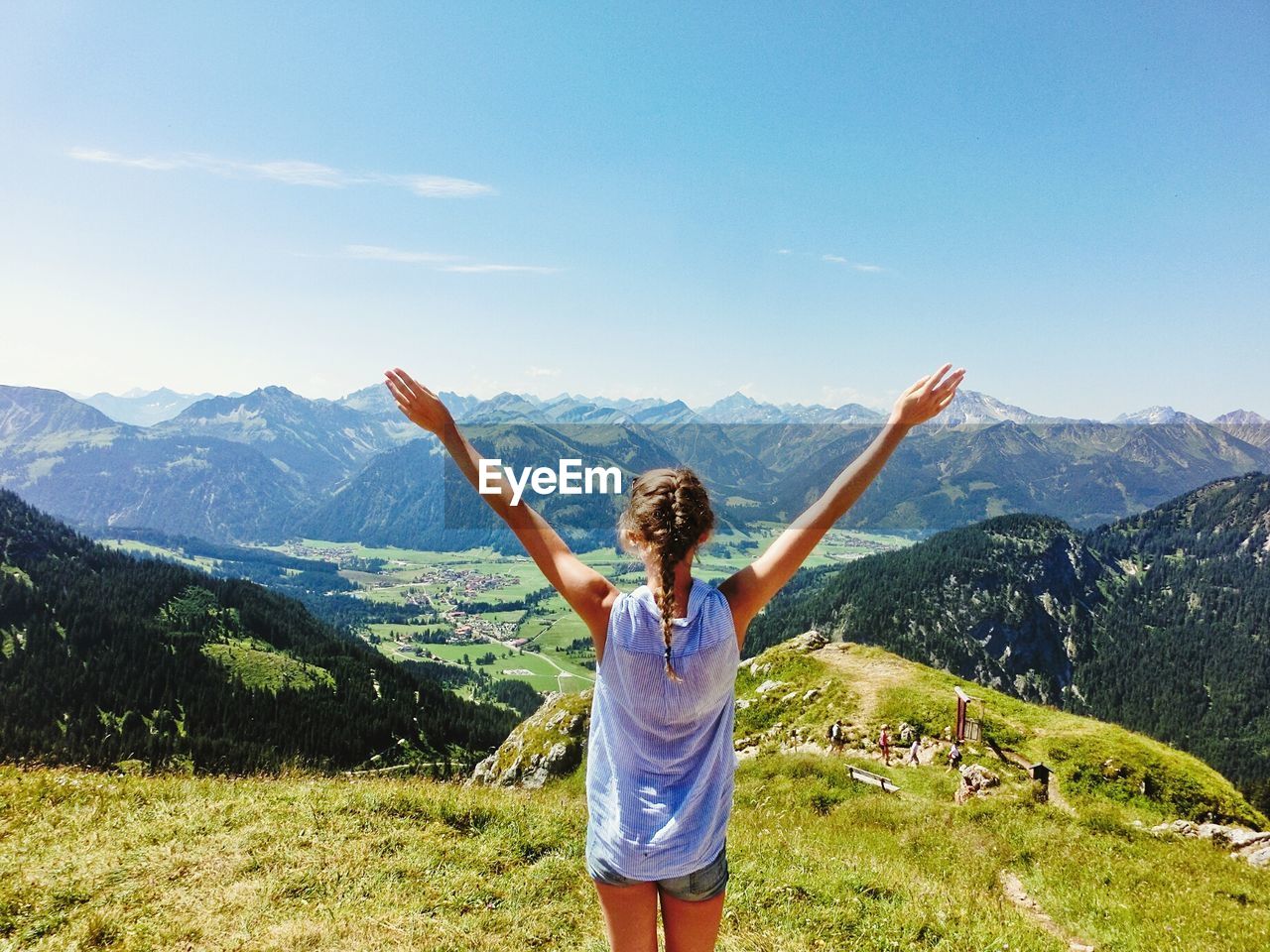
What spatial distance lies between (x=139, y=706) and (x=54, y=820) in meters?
137

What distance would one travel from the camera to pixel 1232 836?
16.0 metres

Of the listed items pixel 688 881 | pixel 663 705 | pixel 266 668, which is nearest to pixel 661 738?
pixel 663 705

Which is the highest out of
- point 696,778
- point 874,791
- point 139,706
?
point 696,778

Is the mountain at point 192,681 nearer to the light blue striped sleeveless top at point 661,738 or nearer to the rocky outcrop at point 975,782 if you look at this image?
the rocky outcrop at point 975,782

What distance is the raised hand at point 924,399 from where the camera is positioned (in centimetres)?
388

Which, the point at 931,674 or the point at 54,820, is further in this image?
the point at 931,674

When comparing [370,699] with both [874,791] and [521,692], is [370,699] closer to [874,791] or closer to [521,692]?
[521,692]

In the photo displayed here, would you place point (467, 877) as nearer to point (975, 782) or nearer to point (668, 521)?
point (668, 521)

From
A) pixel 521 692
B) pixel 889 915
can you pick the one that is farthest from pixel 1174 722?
pixel 889 915

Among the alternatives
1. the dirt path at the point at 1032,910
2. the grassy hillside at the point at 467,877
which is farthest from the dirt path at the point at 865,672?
the dirt path at the point at 1032,910

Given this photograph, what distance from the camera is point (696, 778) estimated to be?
3260mm

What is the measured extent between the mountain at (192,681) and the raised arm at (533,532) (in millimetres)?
95822

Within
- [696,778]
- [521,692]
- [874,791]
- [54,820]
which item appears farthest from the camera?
[521,692]

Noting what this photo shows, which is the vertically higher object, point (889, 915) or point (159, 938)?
point (159, 938)
